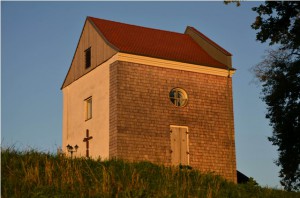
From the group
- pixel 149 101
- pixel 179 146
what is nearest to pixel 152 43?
pixel 149 101

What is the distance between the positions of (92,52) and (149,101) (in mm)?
4836

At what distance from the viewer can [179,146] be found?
28.4 m

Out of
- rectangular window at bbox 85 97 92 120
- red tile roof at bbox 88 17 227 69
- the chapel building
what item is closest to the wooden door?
the chapel building

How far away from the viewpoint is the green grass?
13.1 meters

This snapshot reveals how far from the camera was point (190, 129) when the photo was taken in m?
29.0

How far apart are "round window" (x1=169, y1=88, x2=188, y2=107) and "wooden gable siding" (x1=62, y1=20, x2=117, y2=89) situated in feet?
12.4

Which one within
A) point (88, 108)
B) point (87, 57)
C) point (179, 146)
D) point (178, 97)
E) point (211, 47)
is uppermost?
point (211, 47)

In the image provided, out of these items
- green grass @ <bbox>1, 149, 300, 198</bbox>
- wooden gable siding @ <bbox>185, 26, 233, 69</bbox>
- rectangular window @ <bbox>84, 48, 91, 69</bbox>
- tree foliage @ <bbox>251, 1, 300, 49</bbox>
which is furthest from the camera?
wooden gable siding @ <bbox>185, 26, 233, 69</bbox>

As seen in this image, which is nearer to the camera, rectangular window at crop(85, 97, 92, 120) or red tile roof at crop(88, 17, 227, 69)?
red tile roof at crop(88, 17, 227, 69)

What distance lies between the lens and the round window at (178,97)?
95.4ft

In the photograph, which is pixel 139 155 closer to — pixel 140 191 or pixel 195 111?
pixel 195 111

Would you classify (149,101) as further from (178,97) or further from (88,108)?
(88,108)

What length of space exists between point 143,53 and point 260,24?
7.44 m

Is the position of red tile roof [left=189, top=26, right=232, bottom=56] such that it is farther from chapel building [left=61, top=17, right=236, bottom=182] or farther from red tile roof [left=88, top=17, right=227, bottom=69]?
red tile roof [left=88, top=17, right=227, bottom=69]
